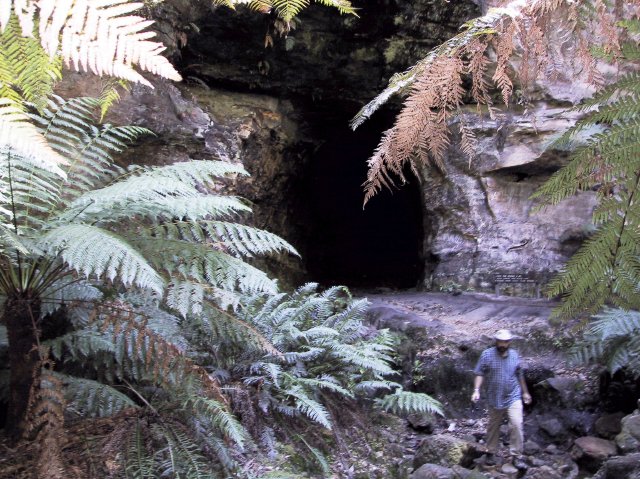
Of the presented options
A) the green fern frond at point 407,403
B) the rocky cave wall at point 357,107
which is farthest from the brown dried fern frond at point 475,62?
the rocky cave wall at point 357,107

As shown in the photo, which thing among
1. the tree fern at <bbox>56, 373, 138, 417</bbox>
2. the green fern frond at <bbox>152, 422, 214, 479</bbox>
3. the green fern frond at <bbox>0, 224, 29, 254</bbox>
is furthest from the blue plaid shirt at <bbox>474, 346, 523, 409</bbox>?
the green fern frond at <bbox>0, 224, 29, 254</bbox>

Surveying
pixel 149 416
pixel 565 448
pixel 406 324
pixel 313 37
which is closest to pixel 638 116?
pixel 149 416

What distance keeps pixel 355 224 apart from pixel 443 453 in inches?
387

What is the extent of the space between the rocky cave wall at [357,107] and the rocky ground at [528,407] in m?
1.02

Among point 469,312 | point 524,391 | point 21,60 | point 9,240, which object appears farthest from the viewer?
point 469,312

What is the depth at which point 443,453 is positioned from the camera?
386cm

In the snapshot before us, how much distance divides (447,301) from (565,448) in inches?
116

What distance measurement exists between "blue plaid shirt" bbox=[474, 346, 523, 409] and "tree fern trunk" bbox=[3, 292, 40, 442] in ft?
11.7

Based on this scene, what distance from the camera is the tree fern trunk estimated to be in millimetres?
2453

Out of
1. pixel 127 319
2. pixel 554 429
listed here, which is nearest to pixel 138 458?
pixel 127 319

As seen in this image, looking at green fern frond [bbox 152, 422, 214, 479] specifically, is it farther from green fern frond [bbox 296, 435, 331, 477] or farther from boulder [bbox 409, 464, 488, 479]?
boulder [bbox 409, 464, 488, 479]

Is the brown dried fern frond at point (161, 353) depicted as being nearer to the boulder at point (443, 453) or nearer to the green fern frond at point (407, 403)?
the boulder at point (443, 453)

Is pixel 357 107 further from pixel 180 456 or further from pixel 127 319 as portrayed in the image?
pixel 180 456

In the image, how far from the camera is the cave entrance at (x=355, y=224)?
10.5 m
